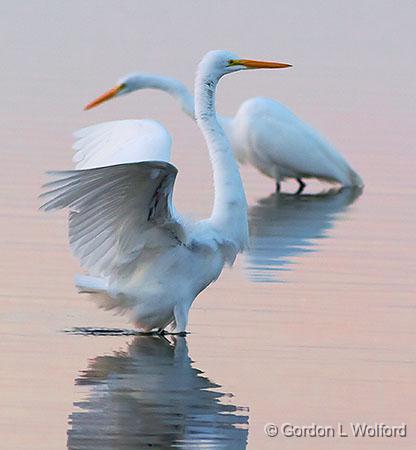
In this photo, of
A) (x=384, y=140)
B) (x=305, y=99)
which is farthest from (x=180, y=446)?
(x=305, y=99)

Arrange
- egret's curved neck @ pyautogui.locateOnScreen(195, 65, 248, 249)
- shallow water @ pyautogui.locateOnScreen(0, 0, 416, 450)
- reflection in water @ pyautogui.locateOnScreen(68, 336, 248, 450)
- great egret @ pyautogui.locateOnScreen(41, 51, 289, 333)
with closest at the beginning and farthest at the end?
→ reflection in water @ pyautogui.locateOnScreen(68, 336, 248, 450), shallow water @ pyautogui.locateOnScreen(0, 0, 416, 450), great egret @ pyautogui.locateOnScreen(41, 51, 289, 333), egret's curved neck @ pyautogui.locateOnScreen(195, 65, 248, 249)

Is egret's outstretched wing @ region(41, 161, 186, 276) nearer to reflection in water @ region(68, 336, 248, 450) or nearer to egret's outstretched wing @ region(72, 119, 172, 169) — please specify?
reflection in water @ region(68, 336, 248, 450)

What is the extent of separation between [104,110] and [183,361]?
8.80m

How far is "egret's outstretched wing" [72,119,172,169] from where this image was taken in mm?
10508

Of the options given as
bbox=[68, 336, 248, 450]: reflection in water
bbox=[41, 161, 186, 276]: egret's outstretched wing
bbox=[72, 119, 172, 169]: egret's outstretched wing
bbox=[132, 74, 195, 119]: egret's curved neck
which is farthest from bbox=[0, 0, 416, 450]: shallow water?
bbox=[72, 119, 172, 169]: egret's outstretched wing

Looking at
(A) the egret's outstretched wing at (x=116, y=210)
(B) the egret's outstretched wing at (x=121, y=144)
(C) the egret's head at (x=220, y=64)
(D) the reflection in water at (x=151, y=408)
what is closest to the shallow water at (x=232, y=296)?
(D) the reflection in water at (x=151, y=408)

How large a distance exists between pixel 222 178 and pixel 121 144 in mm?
893

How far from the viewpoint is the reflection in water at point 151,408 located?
7.66m

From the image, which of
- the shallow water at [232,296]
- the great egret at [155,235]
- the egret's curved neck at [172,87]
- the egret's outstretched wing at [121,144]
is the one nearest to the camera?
the shallow water at [232,296]

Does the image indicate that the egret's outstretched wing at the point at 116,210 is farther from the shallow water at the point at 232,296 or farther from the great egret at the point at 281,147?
the great egret at the point at 281,147

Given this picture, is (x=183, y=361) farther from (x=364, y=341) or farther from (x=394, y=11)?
(x=394, y=11)

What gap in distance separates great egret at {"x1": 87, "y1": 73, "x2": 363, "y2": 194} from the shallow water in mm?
217

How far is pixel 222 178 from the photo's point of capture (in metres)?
10.2

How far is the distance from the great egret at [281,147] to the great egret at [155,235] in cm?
576
